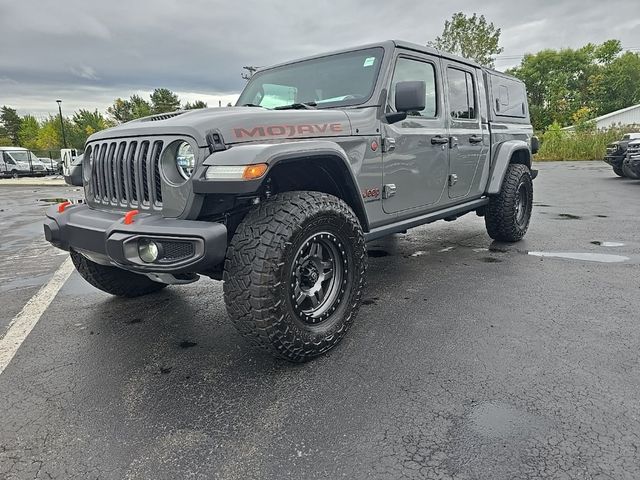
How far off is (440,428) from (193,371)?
4.67 ft

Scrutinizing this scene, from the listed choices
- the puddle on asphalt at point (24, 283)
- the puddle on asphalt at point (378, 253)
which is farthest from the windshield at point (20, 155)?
the puddle on asphalt at point (378, 253)

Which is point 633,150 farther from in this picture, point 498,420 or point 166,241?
point 166,241

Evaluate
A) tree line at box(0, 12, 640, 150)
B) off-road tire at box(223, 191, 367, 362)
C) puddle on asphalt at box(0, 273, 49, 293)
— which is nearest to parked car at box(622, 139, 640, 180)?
off-road tire at box(223, 191, 367, 362)

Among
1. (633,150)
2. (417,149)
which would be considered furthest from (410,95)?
(633,150)

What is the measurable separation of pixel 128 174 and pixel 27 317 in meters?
1.79

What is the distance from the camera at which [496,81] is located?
5.28 metres

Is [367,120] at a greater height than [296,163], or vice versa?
[367,120]

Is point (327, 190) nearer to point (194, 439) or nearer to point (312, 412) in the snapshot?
point (312, 412)

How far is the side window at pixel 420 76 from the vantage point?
3570mm

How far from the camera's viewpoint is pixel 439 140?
3.97 m

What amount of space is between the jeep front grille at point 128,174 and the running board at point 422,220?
4.95 ft

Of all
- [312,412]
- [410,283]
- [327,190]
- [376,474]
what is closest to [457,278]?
[410,283]

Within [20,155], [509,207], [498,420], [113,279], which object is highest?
[20,155]

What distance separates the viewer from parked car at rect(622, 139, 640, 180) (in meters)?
11.6
